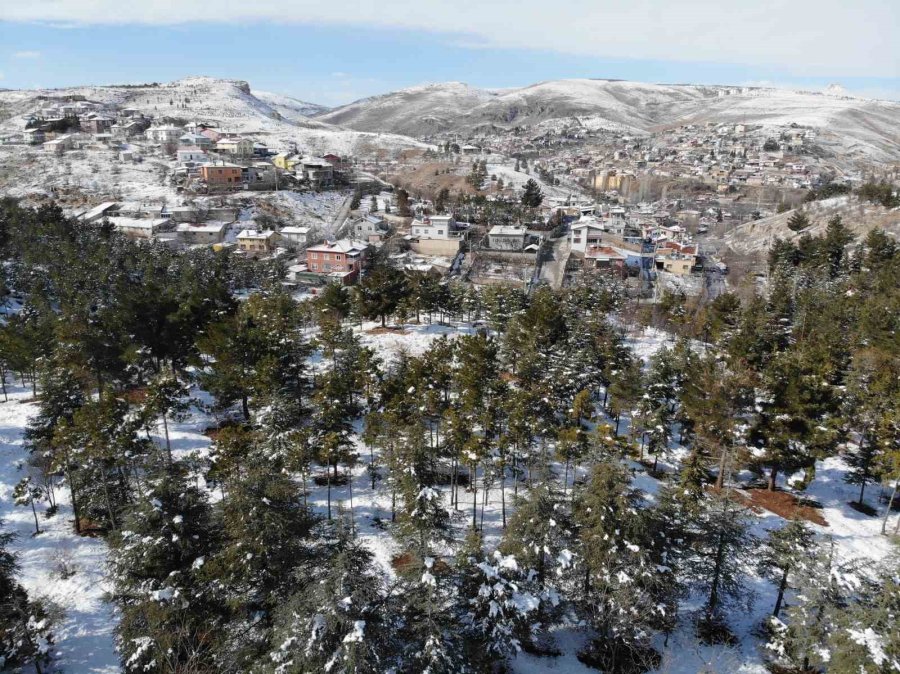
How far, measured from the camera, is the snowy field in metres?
17.1

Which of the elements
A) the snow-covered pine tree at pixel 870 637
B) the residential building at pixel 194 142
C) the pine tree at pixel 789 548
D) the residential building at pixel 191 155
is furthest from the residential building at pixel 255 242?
the snow-covered pine tree at pixel 870 637

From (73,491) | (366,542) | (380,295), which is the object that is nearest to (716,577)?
(366,542)

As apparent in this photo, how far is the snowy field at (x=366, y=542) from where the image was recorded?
17141 mm

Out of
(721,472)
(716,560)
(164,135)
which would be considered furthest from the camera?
(164,135)

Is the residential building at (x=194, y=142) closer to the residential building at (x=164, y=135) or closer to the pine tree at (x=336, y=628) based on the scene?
the residential building at (x=164, y=135)

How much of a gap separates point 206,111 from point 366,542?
6763 inches

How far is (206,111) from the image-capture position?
160250 mm

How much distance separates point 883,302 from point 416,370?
125ft

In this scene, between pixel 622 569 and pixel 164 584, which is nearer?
pixel 164 584

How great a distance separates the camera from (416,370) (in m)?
27.0

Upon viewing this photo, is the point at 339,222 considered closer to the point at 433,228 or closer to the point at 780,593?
the point at 433,228

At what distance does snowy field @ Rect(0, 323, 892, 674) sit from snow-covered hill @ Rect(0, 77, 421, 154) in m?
121

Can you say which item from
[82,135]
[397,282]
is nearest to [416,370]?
[397,282]

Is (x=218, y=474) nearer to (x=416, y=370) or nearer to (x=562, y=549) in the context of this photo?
(x=416, y=370)
